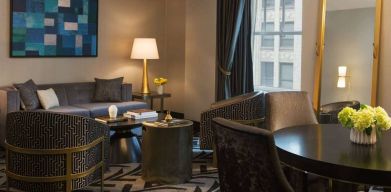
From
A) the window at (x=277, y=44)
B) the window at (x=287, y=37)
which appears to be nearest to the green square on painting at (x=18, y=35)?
the window at (x=277, y=44)

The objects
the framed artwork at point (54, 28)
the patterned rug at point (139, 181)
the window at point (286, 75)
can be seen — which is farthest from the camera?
the window at point (286, 75)

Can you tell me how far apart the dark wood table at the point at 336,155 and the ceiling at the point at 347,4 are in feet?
6.99

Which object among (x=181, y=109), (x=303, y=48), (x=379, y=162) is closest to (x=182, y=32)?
(x=181, y=109)

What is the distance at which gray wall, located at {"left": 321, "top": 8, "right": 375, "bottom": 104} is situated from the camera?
4.76 m

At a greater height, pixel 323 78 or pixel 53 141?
pixel 323 78

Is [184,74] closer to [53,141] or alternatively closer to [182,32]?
[182,32]

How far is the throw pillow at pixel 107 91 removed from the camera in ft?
20.6

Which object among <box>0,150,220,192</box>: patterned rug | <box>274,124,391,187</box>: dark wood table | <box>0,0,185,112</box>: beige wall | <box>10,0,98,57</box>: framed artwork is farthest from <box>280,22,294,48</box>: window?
<box>274,124,391,187</box>: dark wood table

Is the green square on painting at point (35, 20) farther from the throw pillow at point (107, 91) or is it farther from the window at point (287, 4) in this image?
the window at point (287, 4)

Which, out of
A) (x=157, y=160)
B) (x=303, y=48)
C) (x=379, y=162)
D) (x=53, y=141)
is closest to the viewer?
(x=379, y=162)

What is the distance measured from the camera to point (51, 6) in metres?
6.12

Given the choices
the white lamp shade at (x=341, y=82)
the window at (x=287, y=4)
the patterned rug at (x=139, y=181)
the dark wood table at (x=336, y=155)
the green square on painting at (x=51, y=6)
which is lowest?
the patterned rug at (x=139, y=181)

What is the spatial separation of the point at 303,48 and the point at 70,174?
129 inches

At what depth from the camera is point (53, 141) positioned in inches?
129
